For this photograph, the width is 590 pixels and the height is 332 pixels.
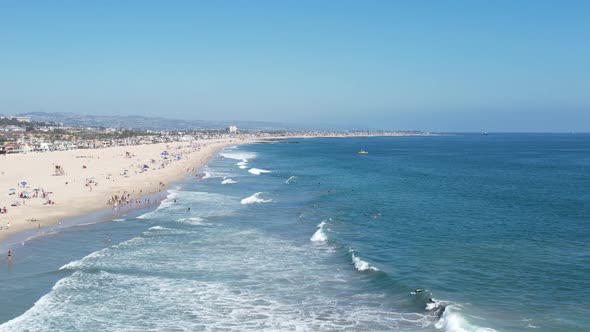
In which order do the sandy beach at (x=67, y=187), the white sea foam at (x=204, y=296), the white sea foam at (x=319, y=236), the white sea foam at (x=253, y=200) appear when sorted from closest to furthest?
1. the white sea foam at (x=204, y=296)
2. the white sea foam at (x=319, y=236)
3. the sandy beach at (x=67, y=187)
4. the white sea foam at (x=253, y=200)

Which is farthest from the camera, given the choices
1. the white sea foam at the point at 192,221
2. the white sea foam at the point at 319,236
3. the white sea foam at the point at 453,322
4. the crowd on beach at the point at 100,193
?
the crowd on beach at the point at 100,193

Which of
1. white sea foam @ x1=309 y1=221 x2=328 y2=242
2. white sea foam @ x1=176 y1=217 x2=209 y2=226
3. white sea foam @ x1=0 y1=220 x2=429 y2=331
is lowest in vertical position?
white sea foam @ x1=0 y1=220 x2=429 y2=331

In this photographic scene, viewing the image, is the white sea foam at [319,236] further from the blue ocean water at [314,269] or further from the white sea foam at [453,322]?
the white sea foam at [453,322]

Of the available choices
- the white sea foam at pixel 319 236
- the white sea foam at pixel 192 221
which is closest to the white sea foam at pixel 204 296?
the white sea foam at pixel 319 236

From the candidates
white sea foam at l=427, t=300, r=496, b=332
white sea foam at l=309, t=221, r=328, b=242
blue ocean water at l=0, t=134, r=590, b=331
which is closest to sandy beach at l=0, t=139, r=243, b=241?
blue ocean water at l=0, t=134, r=590, b=331

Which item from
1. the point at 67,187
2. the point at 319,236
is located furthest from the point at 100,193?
the point at 319,236

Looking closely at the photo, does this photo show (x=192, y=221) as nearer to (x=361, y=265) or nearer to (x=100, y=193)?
(x=361, y=265)

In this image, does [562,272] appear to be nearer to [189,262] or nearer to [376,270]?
[376,270]

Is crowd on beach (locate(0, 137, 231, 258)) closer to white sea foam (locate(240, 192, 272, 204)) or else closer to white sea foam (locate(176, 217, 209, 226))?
white sea foam (locate(176, 217, 209, 226))
